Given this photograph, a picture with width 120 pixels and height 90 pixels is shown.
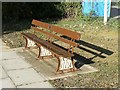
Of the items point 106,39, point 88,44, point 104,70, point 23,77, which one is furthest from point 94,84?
point 106,39

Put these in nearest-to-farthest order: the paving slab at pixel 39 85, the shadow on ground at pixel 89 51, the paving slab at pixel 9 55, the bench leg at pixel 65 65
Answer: the paving slab at pixel 39 85 < the bench leg at pixel 65 65 < the shadow on ground at pixel 89 51 < the paving slab at pixel 9 55

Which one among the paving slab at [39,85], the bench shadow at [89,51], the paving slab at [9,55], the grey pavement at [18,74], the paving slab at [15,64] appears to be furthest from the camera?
the paving slab at [9,55]

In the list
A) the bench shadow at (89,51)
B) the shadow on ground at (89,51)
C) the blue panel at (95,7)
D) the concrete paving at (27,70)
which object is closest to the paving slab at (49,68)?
the concrete paving at (27,70)

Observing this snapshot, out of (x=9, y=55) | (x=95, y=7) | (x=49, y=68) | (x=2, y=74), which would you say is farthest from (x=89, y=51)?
(x=95, y=7)

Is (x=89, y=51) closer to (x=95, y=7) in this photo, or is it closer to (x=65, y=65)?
(x=65, y=65)

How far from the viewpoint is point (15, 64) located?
713 cm

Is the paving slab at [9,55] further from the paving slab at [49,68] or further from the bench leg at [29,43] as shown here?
the bench leg at [29,43]

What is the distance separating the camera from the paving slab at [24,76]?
19.4ft

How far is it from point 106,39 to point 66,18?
18.2 feet

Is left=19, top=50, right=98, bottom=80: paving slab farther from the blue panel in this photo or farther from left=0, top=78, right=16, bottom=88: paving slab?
the blue panel

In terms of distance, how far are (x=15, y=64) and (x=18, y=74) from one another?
821mm

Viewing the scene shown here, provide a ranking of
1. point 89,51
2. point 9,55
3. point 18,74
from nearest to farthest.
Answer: point 18,74
point 9,55
point 89,51

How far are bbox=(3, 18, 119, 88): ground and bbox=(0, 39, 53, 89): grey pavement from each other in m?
0.35

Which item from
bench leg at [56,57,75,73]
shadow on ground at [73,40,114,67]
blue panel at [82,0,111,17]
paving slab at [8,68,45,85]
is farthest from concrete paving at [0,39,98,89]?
blue panel at [82,0,111,17]
